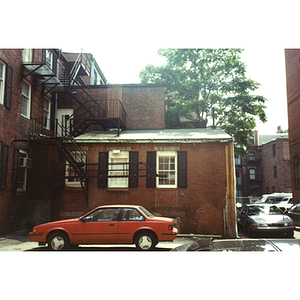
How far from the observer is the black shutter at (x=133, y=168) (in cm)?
1575

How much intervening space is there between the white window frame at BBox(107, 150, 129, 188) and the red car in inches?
209

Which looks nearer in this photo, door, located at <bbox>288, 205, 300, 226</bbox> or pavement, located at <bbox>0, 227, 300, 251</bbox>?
pavement, located at <bbox>0, 227, 300, 251</bbox>

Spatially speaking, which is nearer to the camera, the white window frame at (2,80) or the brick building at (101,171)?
the white window frame at (2,80)

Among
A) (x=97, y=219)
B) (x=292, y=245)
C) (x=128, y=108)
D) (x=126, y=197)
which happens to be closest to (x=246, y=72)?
(x=128, y=108)

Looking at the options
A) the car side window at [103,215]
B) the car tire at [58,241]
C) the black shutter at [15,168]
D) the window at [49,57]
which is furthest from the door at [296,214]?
the window at [49,57]

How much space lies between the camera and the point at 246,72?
2734 centimetres

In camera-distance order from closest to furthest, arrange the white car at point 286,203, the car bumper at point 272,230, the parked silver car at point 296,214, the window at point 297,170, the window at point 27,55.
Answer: the car bumper at point 272,230, the window at point 27,55, the parked silver car at point 296,214, the window at point 297,170, the white car at point 286,203

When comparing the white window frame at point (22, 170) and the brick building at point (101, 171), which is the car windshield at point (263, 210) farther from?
the white window frame at point (22, 170)

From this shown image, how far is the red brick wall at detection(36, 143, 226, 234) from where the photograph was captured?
1516cm

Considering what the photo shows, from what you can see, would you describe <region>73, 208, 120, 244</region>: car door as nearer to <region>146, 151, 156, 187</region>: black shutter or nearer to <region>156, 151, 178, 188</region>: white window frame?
<region>146, 151, 156, 187</region>: black shutter

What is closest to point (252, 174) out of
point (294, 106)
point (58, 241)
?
point (294, 106)

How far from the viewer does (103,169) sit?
1627 centimetres

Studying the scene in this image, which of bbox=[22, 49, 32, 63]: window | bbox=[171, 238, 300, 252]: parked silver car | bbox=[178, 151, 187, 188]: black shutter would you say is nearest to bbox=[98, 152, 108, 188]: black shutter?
bbox=[178, 151, 187, 188]: black shutter

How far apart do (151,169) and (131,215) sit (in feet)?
A: 17.1
